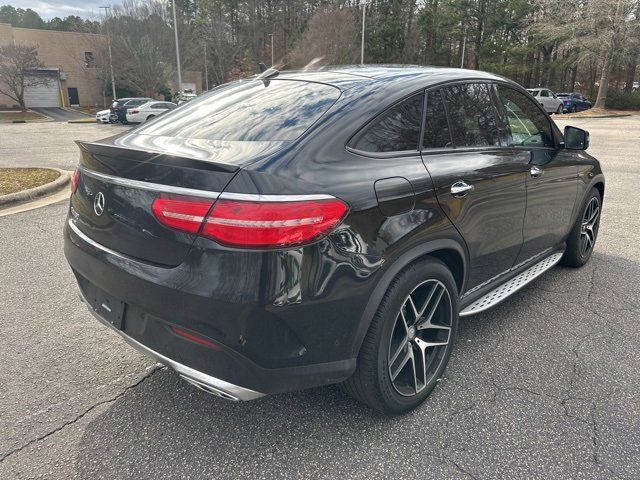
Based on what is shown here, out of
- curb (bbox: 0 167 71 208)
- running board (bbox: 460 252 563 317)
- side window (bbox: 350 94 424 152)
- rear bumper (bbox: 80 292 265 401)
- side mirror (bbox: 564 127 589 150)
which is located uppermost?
side window (bbox: 350 94 424 152)

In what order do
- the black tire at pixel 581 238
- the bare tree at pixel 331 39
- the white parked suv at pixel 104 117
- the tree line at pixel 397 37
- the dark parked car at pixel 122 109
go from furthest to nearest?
1. the bare tree at pixel 331 39
2. the tree line at pixel 397 37
3. the white parked suv at pixel 104 117
4. the dark parked car at pixel 122 109
5. the black tire at pixel 581 238

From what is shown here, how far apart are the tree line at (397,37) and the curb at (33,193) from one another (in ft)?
86.9

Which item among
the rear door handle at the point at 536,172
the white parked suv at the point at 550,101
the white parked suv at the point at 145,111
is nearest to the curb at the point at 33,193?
the rear door handle at the point at 536,172

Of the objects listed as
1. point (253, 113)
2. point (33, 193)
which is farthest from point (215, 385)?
point (33, 193)

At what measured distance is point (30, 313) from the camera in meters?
3.50

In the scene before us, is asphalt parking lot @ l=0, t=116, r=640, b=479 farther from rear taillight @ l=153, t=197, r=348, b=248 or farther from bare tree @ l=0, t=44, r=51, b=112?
bare tree @ l=0, t=44, r=51, b=112

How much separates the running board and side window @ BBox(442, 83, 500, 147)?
0.99 m

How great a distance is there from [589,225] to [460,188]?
105 inches

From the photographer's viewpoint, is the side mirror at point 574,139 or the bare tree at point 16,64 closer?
the side mirror at point 574,139

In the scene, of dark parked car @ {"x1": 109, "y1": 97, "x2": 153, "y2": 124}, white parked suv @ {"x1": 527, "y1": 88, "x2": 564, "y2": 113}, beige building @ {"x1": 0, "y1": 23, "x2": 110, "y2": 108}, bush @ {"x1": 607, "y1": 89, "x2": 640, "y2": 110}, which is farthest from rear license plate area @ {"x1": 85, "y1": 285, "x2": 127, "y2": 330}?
beige building @ {"x1": 0, "y1": 23, "x2": 110, "y2": 108}

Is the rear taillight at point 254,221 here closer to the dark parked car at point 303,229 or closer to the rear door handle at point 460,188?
the dark parked car at point 303,229

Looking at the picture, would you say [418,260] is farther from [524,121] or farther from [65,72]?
[65,72]

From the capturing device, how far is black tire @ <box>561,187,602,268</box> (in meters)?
4.28

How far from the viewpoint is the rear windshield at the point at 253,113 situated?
2271 millimetres
